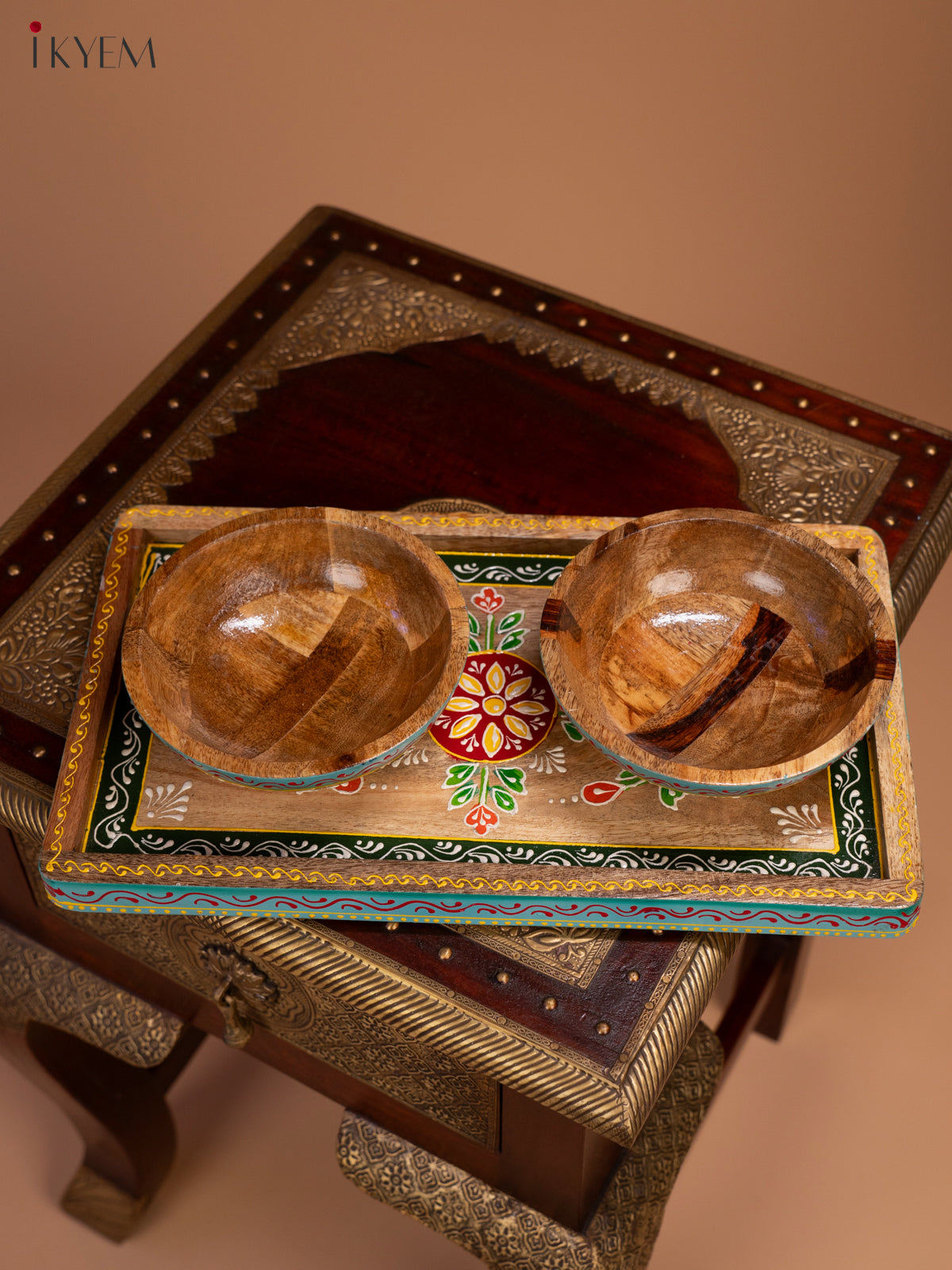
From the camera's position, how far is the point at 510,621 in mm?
1518

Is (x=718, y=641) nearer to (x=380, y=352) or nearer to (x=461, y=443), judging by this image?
(x=461, y=443)

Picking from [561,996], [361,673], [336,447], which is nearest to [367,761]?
[361,673]

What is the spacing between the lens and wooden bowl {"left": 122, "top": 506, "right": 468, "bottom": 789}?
1412mm

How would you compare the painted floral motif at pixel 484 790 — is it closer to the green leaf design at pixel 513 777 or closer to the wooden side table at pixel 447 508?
the green leaf design at pixel 513 777

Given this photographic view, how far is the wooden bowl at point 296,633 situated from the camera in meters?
1.41

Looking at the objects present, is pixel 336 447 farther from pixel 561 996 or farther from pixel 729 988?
pixel 729 988

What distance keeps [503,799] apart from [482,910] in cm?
11

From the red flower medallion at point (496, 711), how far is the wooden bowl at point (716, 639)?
Answer: 0.07 m

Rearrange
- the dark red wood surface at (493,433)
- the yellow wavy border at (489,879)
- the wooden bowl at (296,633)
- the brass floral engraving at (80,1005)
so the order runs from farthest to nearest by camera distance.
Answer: the brass floral engraving at (80,1005) < the dark red wood surface at (493,433) < the wooden bowl at (296,633) < the yellow wavy border at (489,879)

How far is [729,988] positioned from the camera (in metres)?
2.61

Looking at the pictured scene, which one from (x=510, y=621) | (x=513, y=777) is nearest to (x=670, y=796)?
(x=513, y=777)

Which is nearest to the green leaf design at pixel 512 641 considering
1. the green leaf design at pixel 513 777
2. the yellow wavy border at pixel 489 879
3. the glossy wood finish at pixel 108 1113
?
the green leaf design at pixel 513 777

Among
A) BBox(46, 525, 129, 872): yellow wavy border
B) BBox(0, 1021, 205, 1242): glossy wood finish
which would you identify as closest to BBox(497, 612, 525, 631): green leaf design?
BBox(46, 525, 129, 872): yellow wavy border

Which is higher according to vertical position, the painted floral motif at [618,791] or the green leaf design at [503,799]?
the painted floral motif at [618,791]
